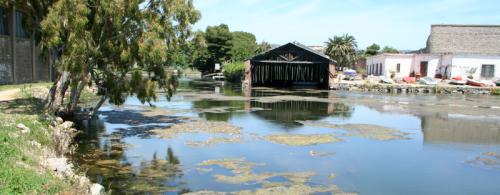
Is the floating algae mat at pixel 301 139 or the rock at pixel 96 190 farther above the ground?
the rock at pixel 96 190

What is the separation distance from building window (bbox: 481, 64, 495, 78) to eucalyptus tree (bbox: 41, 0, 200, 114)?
46.3 meters

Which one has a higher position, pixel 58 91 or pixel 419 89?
pixel 58 91

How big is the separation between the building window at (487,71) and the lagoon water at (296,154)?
32655 millimetres

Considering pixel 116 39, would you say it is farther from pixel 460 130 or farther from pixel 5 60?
pixel 5 60

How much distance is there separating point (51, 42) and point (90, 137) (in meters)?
3.71

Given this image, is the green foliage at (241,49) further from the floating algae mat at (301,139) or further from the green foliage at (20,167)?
the green foliage at (20,167)

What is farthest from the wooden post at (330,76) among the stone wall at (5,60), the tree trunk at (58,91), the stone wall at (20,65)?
the tree trunk at (58,91)

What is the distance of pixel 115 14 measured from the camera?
16.3 m

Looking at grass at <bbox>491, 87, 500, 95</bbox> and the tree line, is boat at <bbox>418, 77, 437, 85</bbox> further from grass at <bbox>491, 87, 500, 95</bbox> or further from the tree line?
the tree line

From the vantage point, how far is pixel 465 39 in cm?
5731

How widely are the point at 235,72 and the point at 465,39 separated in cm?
2913

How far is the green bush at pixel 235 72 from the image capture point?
6536 cm

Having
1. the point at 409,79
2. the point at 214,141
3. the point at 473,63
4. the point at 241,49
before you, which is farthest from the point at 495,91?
the point at 241,49

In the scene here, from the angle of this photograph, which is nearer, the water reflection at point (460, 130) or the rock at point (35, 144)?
the rock at point (35, 144)
